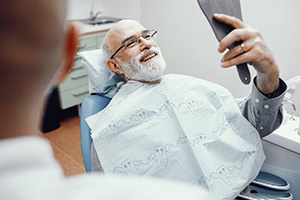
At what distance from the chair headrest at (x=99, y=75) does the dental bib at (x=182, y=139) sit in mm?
149

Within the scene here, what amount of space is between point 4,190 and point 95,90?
1.33 meters

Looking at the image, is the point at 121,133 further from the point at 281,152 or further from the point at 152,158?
the point at 281,152

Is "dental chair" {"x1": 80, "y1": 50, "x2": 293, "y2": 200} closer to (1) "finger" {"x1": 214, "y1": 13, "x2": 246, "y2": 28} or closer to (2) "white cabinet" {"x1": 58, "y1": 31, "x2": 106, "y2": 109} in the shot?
(1) "finger" {"x1": 214, "y1": 13, "x2": 246, "y2": 28}

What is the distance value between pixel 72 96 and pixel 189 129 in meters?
1.67

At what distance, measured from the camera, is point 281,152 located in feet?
4.58

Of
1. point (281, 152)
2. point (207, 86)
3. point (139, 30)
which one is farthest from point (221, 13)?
point (281, 152)

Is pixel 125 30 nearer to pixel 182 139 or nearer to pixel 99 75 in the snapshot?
pixel 99 75

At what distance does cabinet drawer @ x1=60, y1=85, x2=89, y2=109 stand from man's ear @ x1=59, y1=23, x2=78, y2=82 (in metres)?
2.40

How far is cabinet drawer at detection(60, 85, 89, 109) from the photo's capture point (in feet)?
8.91

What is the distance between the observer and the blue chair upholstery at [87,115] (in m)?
1.36

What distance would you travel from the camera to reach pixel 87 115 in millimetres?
1423

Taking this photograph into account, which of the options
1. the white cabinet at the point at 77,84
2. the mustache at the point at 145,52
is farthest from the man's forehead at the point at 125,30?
the white cabinet at the point at 77,84

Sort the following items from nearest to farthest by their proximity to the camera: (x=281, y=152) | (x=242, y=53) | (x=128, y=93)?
(x=242, y=53) < (x=281, y=152) < (x=128, y=93)

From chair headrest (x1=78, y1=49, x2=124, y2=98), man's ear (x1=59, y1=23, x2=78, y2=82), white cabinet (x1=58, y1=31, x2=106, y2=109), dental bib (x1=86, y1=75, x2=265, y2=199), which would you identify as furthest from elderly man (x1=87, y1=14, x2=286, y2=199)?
white cabinet (x1=58, y1=31, x2=106, y2=109)
